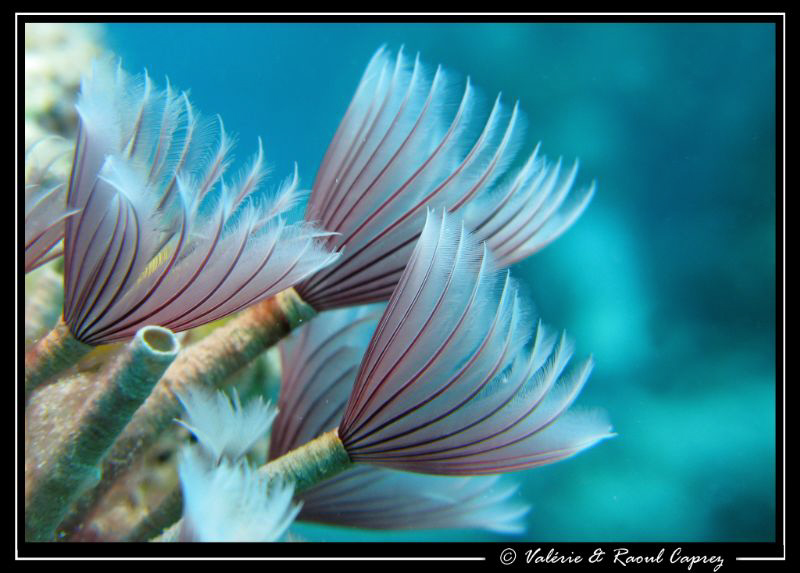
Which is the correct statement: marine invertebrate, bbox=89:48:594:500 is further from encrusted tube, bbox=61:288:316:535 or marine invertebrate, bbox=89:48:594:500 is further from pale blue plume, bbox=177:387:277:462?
pale blue plume, bbox=177:387:277:462

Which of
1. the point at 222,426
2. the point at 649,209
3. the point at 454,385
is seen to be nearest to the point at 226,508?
the point at 222,426

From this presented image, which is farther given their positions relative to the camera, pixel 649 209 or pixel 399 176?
pixel 649 209

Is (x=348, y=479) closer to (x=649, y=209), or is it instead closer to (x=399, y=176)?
(x=399, y=176)

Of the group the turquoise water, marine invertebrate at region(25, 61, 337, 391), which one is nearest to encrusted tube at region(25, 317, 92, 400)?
marine invertebrate at region(25, 61, 337, 391)

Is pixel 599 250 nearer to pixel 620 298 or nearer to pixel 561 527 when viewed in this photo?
pixel 620 298

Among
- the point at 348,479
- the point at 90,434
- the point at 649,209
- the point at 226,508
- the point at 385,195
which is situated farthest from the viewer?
the point at 649,209

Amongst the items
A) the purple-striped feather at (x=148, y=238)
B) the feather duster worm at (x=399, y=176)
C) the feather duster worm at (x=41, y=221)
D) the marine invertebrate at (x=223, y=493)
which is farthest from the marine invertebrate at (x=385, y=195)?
the feather duster worm at (x=41, y=221)
